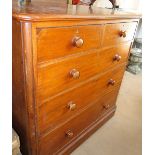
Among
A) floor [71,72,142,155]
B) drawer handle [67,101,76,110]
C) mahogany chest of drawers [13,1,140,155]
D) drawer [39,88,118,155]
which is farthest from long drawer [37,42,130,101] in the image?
floor [71,72,142,155]

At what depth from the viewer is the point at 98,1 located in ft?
6.79

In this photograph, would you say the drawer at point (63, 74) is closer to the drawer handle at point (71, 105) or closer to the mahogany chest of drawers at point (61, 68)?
the mahogany chest of drawers at point (61, 68)

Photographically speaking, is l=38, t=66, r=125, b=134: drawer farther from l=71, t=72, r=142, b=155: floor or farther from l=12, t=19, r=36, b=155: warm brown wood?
l=71, t=72, r=142, b=155: floor

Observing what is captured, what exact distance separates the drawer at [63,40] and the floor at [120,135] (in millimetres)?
879

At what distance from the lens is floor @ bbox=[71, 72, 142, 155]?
1.44 metres

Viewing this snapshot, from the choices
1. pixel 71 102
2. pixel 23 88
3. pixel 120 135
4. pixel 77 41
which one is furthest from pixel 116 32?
pixel 120 135

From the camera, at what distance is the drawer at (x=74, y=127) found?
3.53 ft

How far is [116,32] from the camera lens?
1188mm

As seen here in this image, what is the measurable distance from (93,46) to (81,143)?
0.85m

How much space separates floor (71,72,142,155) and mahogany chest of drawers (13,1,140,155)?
0.12 metres

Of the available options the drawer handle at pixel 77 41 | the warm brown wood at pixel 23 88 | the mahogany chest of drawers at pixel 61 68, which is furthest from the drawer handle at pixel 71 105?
the drawer handle at pixel 77 41

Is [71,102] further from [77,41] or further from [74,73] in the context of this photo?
[77,41]

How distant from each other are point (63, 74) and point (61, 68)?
4 centimetres
